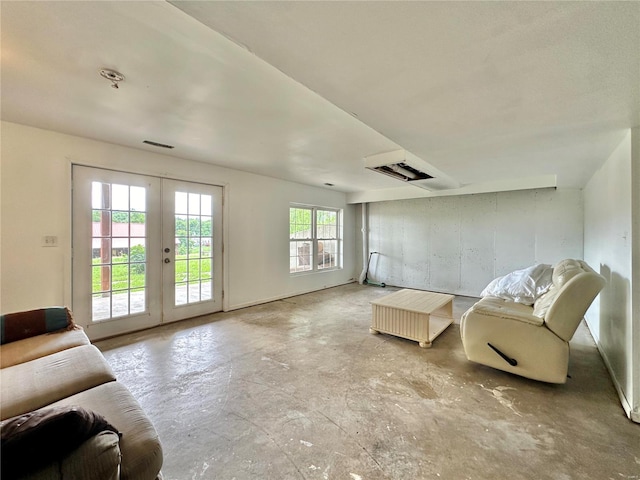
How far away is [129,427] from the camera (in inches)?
42.3

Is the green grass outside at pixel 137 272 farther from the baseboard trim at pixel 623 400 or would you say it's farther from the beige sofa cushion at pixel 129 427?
the baseboard trim at pixel 623 400

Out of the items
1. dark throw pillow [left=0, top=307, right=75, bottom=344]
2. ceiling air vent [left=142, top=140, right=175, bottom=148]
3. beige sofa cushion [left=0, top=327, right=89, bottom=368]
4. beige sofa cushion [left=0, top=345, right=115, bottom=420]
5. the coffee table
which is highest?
ceiling air vent [left=142, top=140, right=175, bottom=148]

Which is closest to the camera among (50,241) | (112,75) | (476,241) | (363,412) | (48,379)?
(48,379)

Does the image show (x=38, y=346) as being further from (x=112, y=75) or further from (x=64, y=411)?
(x=112, y=75)

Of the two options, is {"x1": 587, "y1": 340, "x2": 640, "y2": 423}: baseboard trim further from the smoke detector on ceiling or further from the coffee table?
the smoke detector on ceiling

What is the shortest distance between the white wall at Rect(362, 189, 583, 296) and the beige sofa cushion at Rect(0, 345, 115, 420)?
5.74m

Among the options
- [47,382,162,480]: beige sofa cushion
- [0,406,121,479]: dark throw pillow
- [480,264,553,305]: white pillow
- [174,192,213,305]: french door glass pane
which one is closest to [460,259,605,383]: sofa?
[480,264,553,305]: white pillow

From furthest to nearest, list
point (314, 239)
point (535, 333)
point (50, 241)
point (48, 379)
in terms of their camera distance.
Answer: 1. point (314, 239)
2. point (50, 241)
3. point (535, 333)
4. point (48, 379)

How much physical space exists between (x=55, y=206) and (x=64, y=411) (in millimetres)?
2993

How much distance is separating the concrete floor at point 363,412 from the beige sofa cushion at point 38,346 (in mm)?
626

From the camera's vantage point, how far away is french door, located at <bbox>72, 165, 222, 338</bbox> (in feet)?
10.00

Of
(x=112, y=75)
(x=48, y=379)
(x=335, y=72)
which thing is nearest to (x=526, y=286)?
(x=335, y=72)

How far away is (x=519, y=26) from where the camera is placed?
109cm

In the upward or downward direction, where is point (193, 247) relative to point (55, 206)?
downward
